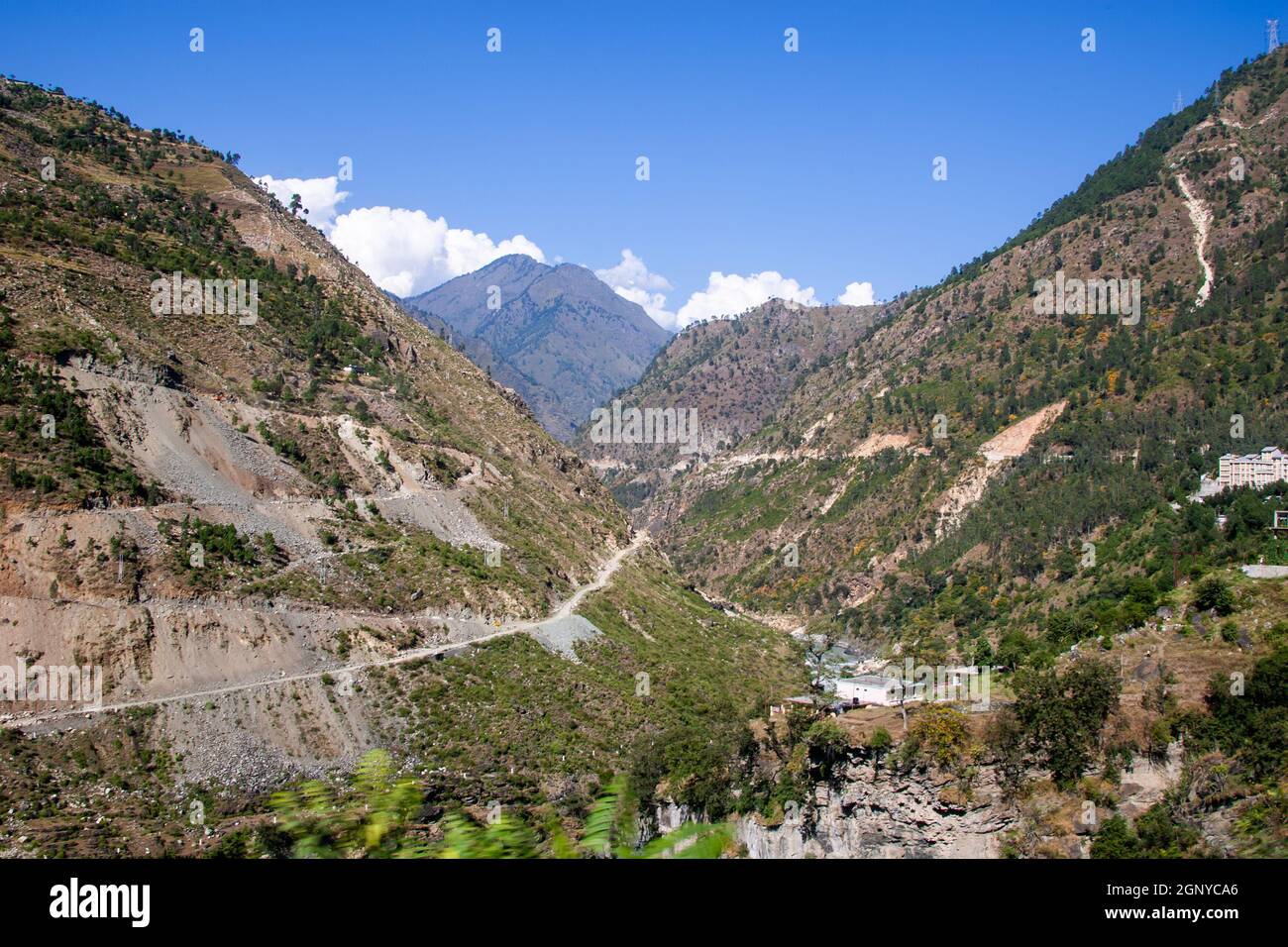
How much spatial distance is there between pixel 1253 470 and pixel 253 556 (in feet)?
226

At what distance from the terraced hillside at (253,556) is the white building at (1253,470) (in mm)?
35986

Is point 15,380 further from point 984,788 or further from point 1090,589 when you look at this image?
point 1090,589

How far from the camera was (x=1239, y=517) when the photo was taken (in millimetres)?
61281

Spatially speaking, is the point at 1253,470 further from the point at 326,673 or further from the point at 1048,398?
the point at 326,673

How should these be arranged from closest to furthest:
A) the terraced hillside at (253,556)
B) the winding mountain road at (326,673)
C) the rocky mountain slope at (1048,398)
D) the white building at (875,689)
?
the winding mountain road at (326,673) < the terraced hillside at (253,556) < the white building at (875,689) < the rocky mountain slope at (1048,398)

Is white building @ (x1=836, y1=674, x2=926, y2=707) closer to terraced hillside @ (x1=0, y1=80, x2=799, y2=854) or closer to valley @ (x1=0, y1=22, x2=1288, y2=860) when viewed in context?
valley @ (x1=0, y1=22, x2=1288, y2=860)

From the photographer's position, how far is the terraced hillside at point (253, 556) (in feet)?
112

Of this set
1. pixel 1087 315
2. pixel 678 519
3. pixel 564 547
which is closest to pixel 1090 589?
pixel 564 547

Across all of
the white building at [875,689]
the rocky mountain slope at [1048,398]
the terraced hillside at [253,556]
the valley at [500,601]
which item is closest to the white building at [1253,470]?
the valley at [500,601]

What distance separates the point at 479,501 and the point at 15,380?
25.9 meters

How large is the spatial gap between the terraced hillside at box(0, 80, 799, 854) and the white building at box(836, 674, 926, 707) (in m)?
4.89

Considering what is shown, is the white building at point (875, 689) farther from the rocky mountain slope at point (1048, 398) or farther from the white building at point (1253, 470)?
the white building at point (1253, 470)

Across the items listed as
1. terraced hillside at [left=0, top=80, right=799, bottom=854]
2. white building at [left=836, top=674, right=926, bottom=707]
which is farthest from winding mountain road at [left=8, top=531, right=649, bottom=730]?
white building at [left=836, top=674, right=926, bottom=707]

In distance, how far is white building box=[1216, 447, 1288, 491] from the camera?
6975 cm
